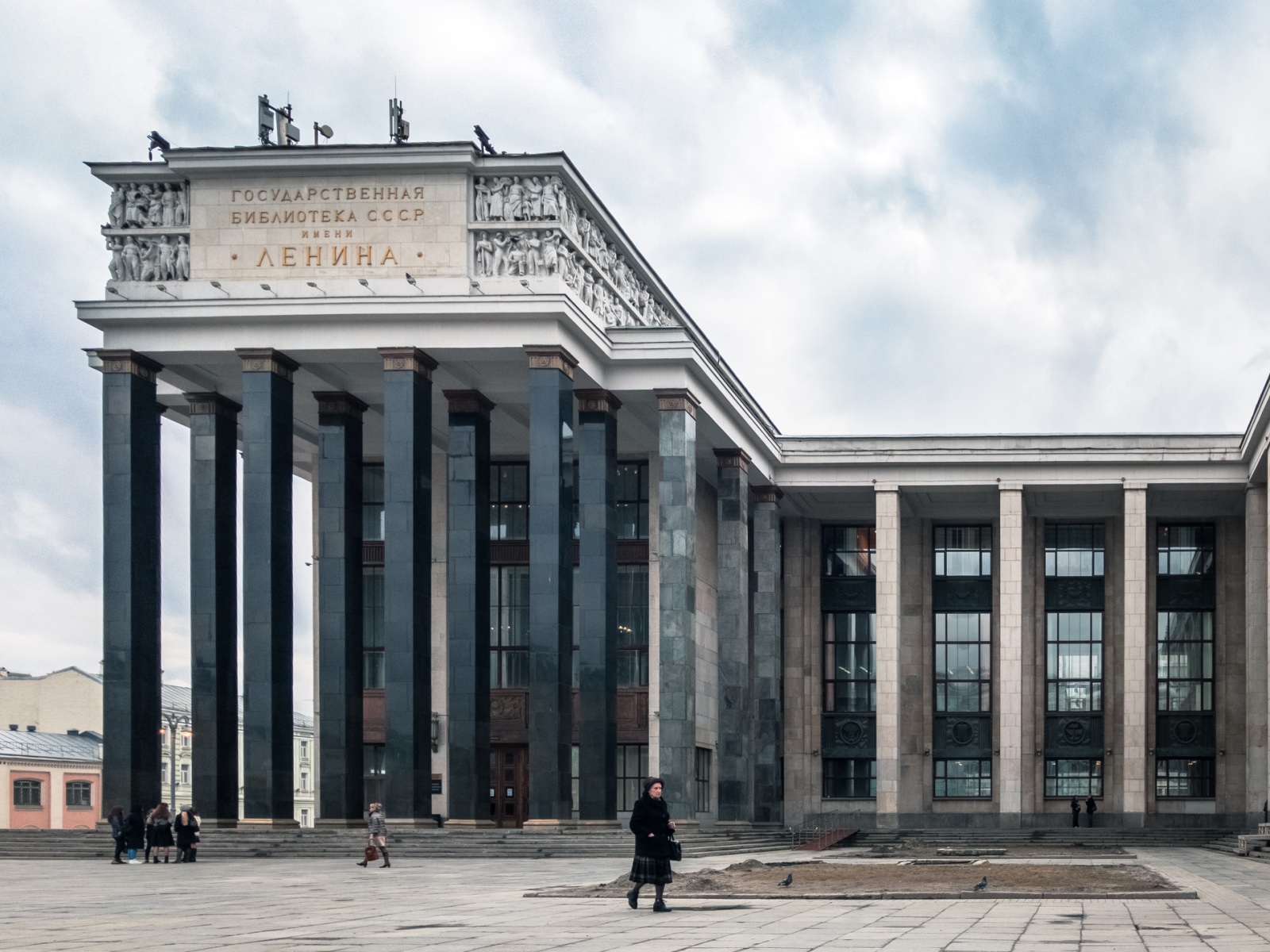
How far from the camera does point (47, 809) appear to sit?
341ft

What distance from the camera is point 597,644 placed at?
171 feet

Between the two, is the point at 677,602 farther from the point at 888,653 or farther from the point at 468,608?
the point at 888,653

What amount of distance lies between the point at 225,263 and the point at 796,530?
3051 centimetres

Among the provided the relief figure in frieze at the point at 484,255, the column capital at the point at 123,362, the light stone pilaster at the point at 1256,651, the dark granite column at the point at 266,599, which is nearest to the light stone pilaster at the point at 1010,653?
the light stone pilaster at the point at 1256,651

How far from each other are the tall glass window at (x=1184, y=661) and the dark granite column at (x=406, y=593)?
34.9 metres

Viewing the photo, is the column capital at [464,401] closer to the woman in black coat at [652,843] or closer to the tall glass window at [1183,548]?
the tall glass window at [1183,548]

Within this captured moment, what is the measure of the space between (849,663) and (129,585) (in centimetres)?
3328

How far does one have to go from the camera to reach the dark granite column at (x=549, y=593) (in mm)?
50406

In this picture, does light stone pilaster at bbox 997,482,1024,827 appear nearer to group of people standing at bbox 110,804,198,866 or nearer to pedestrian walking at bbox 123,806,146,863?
group of people standing at bbox 110,804,198,866

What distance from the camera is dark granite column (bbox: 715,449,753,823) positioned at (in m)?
59.9

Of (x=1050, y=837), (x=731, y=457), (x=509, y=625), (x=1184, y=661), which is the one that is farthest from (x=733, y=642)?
(x=1184, y=661)

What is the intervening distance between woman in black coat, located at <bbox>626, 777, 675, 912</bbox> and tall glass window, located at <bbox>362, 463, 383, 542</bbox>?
4164 centimetres

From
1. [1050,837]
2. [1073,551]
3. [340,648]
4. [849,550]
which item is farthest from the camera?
[849,550]

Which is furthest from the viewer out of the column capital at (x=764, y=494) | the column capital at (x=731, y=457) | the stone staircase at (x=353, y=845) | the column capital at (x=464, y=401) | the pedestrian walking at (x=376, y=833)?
the column capital at (x=764, y=494)
